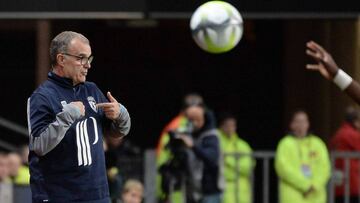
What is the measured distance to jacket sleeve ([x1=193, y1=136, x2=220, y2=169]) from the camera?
1111 centimetres

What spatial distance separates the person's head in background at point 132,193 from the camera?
34.5 feet

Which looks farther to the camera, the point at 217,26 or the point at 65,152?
the point at 217,26

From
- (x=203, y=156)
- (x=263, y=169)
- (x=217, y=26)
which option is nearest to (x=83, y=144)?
(x=217, y=26)

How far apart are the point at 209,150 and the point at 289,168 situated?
36.5 inches

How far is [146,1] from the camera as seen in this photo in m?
12.8

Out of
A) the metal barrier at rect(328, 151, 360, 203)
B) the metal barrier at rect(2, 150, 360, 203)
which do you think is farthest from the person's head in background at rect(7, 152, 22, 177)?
the metal barrier at rect(328, 151, 360, 203)

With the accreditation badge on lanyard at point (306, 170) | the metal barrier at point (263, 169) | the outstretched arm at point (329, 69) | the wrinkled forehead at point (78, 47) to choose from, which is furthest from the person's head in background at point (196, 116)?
the wrinkled forehead at point (78, 47)

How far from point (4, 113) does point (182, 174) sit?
7125mm

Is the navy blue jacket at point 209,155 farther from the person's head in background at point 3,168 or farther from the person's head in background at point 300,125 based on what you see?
the person's head in background at point 3,168

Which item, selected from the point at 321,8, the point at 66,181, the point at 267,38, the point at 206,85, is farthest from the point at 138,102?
the point at 66,181

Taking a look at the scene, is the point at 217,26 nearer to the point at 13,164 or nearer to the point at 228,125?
the point at 228,125

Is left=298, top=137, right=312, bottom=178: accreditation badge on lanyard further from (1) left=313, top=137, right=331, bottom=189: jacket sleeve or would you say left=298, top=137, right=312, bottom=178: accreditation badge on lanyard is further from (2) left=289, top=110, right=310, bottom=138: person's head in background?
(2) left=289, top=110, right=310, bottom=138: person's head in background

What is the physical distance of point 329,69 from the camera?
683 cm

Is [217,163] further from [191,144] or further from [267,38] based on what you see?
[267,38]
